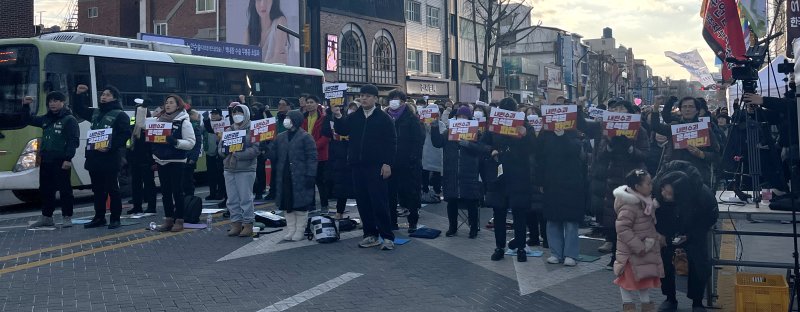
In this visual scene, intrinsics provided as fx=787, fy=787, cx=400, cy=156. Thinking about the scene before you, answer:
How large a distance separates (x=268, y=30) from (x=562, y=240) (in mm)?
33021

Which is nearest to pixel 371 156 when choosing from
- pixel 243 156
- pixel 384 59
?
pixel 243 156

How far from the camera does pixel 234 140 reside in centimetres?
1006

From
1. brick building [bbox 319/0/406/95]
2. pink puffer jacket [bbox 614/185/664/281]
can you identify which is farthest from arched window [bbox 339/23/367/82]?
pink puffer jacket [bbox 614/185/664/281]

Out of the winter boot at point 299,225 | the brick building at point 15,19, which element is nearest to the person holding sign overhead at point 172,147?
the winter boot at point 299,225

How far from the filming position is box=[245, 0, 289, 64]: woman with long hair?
3956 centimetres

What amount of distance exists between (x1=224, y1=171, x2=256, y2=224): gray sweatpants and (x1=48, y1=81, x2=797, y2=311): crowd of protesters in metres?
0.02

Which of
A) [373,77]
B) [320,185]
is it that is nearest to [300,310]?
[320,185]

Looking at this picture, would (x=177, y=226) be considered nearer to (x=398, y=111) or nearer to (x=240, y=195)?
(x=240, y=195)

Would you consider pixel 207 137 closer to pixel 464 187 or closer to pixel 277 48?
pixel 464 187

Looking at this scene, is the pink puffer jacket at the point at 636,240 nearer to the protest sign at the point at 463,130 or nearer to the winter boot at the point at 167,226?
the protest sign at the point at 463,130

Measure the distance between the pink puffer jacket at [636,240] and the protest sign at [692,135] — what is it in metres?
2.04

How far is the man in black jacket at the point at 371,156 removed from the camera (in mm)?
9492

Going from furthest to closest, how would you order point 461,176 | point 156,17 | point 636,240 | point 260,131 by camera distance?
point 156,17 → point 461,176 → point 260,131 → point 636,240

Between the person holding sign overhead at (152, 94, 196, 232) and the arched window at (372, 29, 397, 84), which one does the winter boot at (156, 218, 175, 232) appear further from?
Answer: the arched window at (372, 29, 397, 84)
